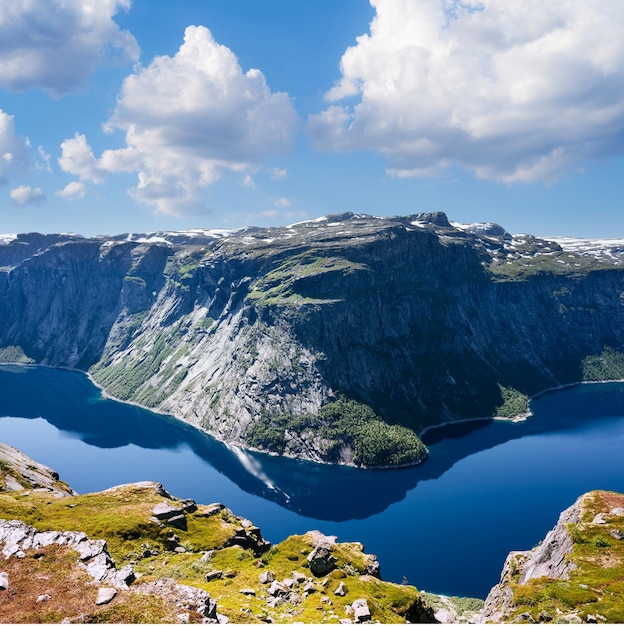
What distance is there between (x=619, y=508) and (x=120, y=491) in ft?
203

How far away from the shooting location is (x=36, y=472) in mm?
80000

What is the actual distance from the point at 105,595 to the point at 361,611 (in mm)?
17510

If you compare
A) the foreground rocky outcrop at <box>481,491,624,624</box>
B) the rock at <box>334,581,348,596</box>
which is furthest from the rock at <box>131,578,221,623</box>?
the foreground rocky outcrop at <box>481,491,624,624</box>

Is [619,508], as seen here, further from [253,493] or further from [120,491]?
[253,493]

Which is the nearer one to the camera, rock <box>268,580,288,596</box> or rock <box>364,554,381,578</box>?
rock <box>268,580,288,596</box>

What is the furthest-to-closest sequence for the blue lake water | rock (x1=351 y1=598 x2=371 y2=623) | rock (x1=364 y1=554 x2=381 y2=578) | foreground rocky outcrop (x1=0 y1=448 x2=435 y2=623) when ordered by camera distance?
the blue lake water, rock (x1=364 y1=554 x2=381 y2=578), rock (x1=351 y1=598 x2=371 y2=623), foreground rocky outcrop (x1=0 y1=448 x2=435 y2=623)

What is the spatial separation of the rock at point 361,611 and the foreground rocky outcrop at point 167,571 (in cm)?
8

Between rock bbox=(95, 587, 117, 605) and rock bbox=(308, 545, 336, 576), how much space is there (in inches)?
742

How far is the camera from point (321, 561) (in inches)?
1619

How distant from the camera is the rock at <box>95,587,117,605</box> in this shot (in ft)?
87.5

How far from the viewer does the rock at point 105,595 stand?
26672mm

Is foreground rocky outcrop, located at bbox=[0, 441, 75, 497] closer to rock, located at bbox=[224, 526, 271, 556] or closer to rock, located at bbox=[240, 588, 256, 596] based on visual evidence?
rock, located at bbox=[224, 526, 271, 556]

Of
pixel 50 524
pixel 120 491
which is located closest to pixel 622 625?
pixel 50 524

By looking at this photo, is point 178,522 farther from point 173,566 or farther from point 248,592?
point 248,592
